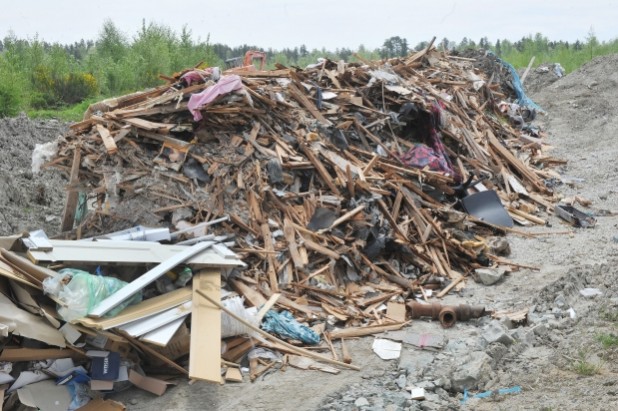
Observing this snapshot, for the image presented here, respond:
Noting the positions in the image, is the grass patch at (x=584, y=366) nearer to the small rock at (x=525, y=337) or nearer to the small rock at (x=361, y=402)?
the small rock at (x=525, y=337)

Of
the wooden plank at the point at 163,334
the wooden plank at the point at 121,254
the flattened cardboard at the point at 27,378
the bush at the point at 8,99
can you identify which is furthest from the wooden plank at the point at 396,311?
the bush at the point at 8,99

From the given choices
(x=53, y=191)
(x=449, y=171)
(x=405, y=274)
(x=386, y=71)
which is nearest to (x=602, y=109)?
(x=386, y=71)

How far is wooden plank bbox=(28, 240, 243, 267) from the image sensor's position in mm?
5828

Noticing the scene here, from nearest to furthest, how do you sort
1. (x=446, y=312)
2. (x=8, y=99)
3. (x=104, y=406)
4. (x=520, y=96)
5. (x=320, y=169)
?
(x=104, y=406)
(x=446, y=312)
(x=320, y=169)
(x=520, y=96)
(x=8, y=99)

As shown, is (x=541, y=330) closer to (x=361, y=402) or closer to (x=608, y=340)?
(x=608, y=340)

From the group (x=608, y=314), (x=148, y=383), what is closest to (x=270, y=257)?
(x=148, y=383)

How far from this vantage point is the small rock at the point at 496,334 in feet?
18.2

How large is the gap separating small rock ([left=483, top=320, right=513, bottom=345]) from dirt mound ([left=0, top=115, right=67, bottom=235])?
5.74m

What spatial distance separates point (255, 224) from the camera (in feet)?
23.7

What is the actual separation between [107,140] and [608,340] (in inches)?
218

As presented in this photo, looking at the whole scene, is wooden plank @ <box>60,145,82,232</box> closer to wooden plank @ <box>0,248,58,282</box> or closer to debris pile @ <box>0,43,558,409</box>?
debris pile @ <box>0,43,558,409</box>

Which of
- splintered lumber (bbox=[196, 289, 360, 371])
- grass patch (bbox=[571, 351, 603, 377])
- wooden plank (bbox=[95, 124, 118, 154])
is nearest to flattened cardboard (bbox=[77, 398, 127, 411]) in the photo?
splintered lumber (bbox=[196, 289, 360, 371])

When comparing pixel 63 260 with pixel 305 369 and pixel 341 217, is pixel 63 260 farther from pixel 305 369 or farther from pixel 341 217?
pixel 341 217

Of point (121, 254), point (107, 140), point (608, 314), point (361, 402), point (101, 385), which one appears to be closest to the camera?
point (361, 402)
